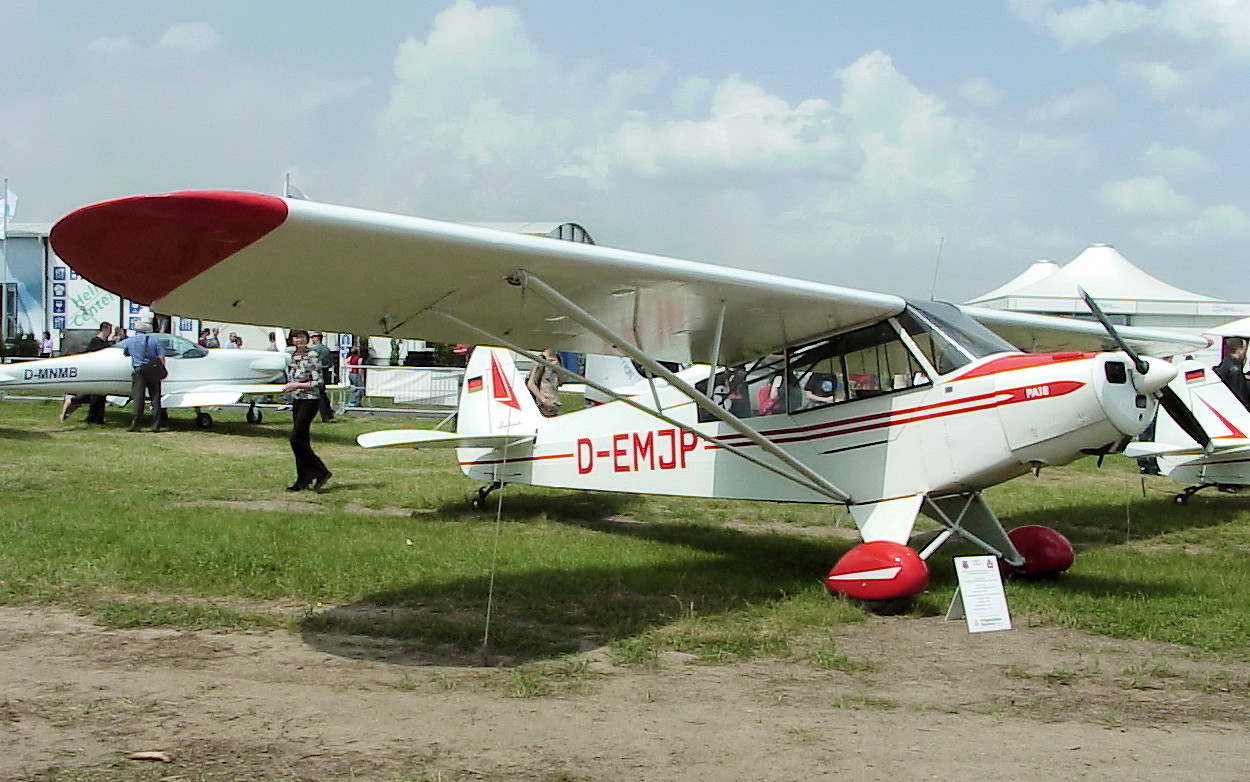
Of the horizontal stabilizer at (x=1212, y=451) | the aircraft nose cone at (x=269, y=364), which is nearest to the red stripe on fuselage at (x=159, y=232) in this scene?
the horizontal stabilizer at (x=1212, y=451)

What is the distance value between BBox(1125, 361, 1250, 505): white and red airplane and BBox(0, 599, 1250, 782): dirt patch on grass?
21.9 ft

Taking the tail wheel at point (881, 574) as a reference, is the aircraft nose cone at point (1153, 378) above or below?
above

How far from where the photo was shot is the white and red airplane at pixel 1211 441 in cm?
1104

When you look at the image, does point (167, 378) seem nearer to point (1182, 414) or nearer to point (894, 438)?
point (894, 438)

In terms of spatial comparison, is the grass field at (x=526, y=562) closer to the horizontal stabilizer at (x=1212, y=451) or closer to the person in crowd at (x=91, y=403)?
the horizontal stabilizer at (x=1212, y=451)

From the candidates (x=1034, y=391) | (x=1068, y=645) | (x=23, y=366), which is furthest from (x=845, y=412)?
(x=23, y=366)

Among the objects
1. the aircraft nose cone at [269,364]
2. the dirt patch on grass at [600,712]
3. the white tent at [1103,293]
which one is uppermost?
the white tent at [1103,293]

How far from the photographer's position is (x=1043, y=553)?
7031mm

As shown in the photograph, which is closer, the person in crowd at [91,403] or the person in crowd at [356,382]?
the person in crowd at [91,403]

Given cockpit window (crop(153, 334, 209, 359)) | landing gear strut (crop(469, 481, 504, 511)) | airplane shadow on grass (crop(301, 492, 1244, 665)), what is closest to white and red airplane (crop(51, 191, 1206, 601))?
airplane shadow on grass (crop(301, 492, 1244, 665))

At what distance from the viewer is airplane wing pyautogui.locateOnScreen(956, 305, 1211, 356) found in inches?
353

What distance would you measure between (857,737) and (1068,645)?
7.01 ft

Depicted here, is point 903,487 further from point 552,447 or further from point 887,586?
point 552,447

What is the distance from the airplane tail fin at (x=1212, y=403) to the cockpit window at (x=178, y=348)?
1571cm
